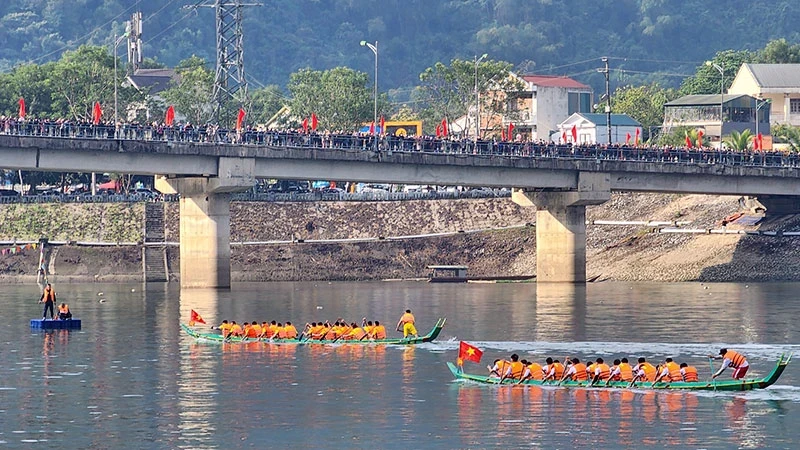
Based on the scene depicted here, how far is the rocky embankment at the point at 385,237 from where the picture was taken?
147m

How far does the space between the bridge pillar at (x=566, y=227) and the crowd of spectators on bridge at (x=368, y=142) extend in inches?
112

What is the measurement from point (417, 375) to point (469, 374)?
254cm

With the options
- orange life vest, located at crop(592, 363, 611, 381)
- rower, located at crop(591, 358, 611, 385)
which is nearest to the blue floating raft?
rower, located at crop(591, 358, 611, 385)

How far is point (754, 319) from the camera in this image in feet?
312

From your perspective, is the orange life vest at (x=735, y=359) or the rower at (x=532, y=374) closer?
the orange life vest at (x=735, y=359)

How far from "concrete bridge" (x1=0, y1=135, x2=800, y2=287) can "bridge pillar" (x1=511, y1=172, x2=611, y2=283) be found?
0.27 feet

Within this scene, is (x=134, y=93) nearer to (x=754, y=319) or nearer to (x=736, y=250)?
(x=736, y=250)

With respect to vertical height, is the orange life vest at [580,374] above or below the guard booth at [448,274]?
below

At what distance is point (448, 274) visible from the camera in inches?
5906

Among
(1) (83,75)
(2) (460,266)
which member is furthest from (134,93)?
(2) (460,266)

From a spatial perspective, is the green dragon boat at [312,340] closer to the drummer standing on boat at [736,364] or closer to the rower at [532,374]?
the rower at [532,374]

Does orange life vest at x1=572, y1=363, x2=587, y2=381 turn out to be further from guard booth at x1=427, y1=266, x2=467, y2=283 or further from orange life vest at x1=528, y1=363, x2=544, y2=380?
guard booth at x1=427, y1=266, x2=467, y2=283

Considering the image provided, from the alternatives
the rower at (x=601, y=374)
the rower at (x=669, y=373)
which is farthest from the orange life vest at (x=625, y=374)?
the rower at (x=669, y=373)

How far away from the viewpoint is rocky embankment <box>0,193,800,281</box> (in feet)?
483
